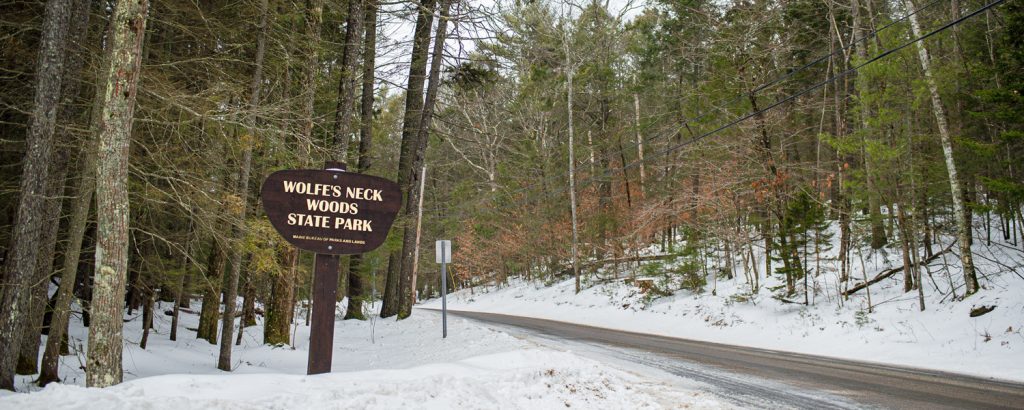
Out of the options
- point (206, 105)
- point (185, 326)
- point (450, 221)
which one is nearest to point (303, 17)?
point (206, 105)

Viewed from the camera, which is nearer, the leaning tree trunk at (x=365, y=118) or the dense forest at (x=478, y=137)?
the dense forest at (x=478, y=137)

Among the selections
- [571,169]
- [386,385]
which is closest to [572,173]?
[571,169]

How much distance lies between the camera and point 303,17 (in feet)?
38.1

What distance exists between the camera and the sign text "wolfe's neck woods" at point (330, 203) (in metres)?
5.86

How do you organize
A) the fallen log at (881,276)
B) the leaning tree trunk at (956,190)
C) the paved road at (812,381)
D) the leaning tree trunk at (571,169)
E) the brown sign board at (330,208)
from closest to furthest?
the brown sign board at (330,208), the paved road at (812,381), the leaning tree trunk at (956,190), the fallen log at (881,276), the leaning tree trunk at (571,169)

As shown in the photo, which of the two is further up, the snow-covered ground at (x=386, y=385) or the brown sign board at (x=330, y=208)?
the brown sign board at (x=330, y=208)

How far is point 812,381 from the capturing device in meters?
7.74

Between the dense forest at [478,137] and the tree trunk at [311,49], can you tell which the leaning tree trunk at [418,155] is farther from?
the tree trunk at [311,49]

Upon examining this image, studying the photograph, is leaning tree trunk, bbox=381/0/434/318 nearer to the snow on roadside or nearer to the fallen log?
the snow on roadside

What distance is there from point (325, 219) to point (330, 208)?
124mm

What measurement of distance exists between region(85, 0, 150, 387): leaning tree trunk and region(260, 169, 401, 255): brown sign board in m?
1.32

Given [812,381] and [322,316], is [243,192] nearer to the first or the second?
[322,316]

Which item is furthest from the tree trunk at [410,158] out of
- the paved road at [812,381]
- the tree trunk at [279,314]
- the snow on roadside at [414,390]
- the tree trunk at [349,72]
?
the snow on roadside at [414,390]

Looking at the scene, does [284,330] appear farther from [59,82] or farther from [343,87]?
[59,82]
